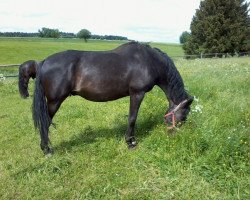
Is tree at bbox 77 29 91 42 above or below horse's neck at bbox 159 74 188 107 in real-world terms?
below

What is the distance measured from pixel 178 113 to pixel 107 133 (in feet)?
5.95

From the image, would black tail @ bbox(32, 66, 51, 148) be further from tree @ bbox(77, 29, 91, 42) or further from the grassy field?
tree @ bbox(77, 29, 91, 42)

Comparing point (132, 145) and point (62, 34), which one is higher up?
point (132, 145)

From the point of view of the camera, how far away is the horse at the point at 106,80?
18.7 feet

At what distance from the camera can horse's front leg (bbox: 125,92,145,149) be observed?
5984 mm

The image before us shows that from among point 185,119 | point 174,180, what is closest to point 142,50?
point 185,119

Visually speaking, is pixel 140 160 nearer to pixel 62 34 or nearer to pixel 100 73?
Result: pixel 100 73

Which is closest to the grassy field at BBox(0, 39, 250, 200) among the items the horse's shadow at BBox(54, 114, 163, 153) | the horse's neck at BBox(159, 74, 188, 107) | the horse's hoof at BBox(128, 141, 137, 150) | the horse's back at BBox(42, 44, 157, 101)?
the horse's shadow at BBox(54, 114, 163, 153)

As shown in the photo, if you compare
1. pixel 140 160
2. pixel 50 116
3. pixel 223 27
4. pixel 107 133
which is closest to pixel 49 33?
pixel 223 27

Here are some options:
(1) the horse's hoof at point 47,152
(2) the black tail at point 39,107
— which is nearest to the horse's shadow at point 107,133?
(1) the horse's hoof at point 47,152

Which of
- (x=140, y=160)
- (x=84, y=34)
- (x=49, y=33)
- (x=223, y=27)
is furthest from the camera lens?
(x=49, y=33)

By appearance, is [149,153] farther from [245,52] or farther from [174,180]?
[245,52]

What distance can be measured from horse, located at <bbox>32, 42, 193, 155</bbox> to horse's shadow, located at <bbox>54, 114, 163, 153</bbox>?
46 centimetres

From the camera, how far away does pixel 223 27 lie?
3841cm
